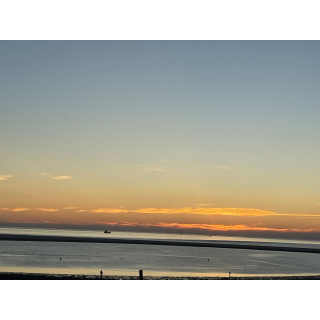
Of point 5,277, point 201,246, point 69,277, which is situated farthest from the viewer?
point 201,246

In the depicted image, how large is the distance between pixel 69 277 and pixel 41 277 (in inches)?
103

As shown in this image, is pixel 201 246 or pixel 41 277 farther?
pixel 201 246

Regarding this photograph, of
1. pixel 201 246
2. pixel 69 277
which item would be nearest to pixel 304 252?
pixel 201 246

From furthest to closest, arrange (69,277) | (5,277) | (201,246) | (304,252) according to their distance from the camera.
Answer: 1. (201,246)
2. (304,252)
3. (69,277)
4. (5,277)

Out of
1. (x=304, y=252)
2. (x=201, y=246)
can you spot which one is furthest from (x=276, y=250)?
(x=201, y=246)

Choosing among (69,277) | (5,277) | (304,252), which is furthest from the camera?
(304,252)

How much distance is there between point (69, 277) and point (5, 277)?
518 cm

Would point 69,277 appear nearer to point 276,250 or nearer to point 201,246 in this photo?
point 276,250

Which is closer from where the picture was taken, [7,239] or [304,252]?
[304,252]

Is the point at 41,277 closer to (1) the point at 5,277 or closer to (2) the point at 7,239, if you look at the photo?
(1) the point at 5,277

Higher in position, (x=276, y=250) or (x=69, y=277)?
(x=276, y=250)

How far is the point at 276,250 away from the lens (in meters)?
136

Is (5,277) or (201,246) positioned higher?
(201,246)

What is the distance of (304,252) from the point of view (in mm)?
128750
